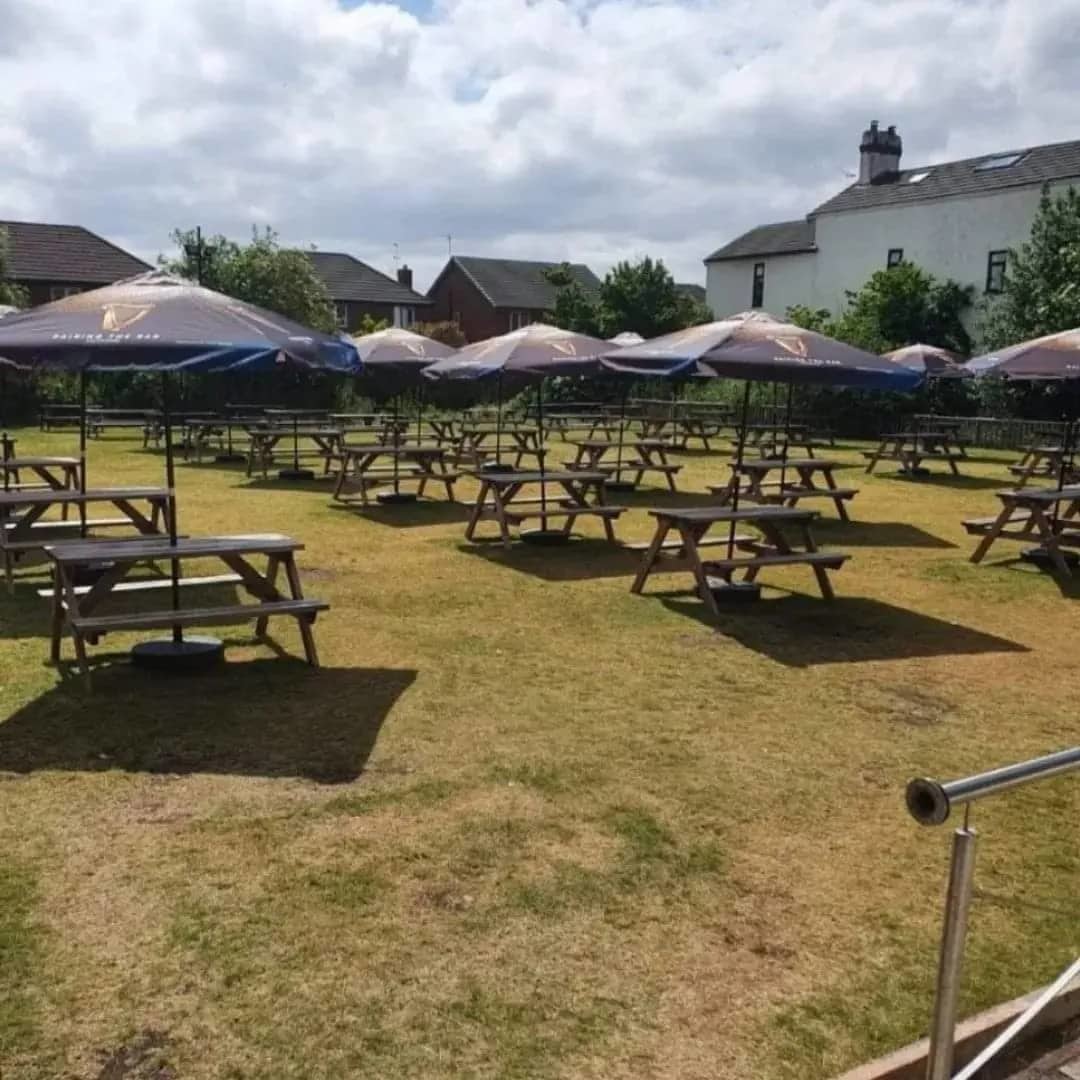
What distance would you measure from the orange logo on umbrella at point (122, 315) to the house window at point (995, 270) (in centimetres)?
3153

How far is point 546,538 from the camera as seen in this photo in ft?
35.7

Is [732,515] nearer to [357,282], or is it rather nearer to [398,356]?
[398,356]

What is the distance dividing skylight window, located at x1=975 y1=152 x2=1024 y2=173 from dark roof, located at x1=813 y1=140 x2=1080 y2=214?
0.21ft

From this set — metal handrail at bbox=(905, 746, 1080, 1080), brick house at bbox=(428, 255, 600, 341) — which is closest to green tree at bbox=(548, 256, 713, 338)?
brick house at bbox=(428, 255, 600, 341)

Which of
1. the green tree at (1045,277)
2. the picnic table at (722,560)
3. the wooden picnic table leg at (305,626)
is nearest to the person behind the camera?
the wooden picnic table leg at (305,626)

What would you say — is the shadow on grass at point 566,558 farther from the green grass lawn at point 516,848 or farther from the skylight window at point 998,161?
the skylight window at point 998,161

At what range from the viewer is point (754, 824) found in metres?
4.33

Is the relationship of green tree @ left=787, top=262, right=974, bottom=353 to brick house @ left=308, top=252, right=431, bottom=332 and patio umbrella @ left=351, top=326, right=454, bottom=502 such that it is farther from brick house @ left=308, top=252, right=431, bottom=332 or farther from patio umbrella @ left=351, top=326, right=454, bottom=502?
brick house @ left=308, top=252, right=431, bottom=332

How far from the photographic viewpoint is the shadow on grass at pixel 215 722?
4.81 m

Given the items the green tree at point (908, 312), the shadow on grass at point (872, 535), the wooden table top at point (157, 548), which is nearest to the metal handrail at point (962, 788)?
the wooden table top at point (157, 548)

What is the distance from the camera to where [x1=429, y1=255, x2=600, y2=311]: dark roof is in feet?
190

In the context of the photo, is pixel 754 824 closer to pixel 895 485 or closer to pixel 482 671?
pixel 482 671

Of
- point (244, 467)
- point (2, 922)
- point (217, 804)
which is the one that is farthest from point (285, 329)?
point (244, 467)

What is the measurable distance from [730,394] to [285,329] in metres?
27.0
